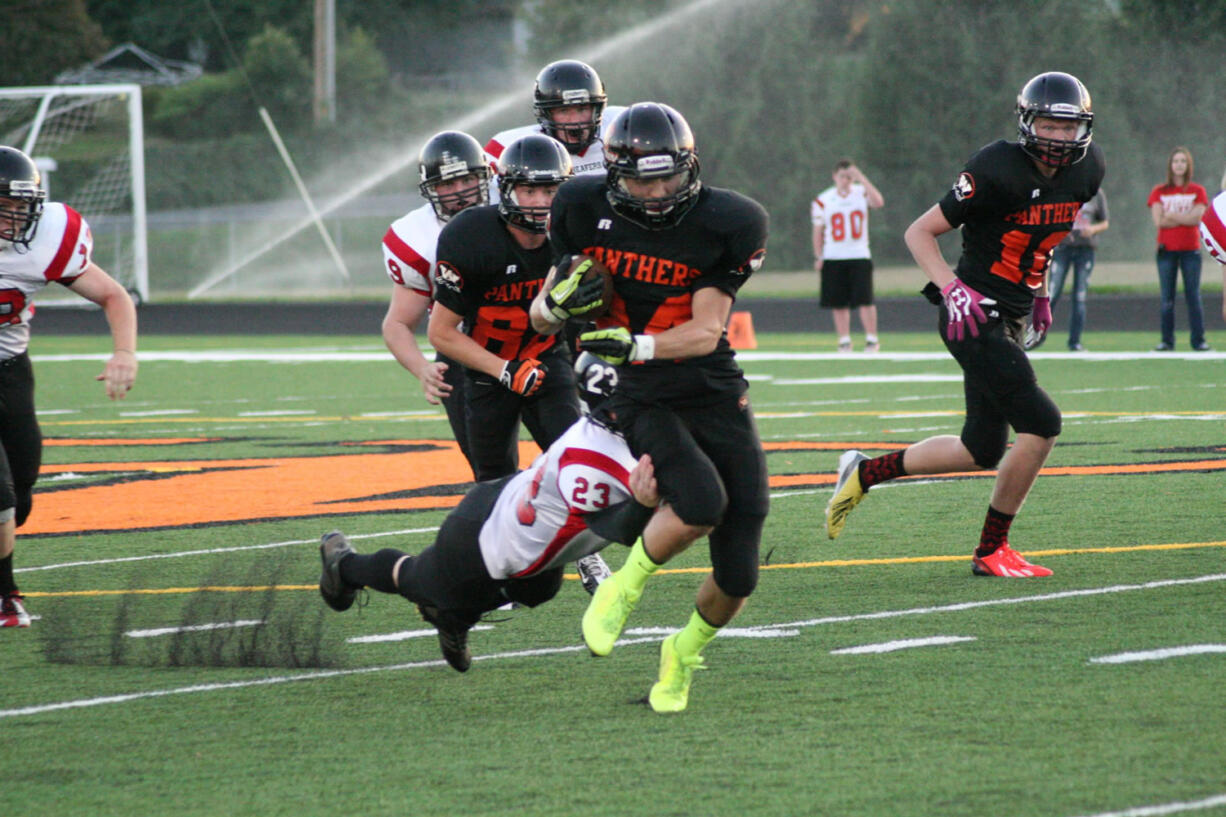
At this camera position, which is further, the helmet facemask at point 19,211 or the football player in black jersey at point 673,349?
the helmet facemask at point 19,211

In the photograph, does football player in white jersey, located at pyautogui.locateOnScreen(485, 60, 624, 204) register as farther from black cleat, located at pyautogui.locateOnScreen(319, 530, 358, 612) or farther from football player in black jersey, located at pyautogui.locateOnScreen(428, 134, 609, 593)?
black cleat, located at pyautogui.locateOnScreen(319, 530, 358, 612)

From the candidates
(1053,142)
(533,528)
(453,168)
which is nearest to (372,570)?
(533,528)

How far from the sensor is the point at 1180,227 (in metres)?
16.4

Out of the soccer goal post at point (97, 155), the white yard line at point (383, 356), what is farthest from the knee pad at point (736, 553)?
the soccer goal post at point (97, 155)

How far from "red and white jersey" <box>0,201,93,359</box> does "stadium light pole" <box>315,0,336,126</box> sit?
31625 millimetres

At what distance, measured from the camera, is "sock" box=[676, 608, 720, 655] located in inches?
179

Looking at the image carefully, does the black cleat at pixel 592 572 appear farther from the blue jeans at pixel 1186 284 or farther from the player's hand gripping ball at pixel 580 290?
the blue jeans at pixel 1186 284

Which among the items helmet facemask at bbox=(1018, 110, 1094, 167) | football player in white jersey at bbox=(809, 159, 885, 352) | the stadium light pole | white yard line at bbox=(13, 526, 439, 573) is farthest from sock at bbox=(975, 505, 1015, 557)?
the stadium light pole

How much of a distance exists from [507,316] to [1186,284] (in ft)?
39.6

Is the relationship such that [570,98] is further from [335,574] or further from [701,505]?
[701,505]

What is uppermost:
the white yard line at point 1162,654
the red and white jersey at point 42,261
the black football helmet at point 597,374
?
the red and white jersey at point 42,261

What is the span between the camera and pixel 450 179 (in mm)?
6180

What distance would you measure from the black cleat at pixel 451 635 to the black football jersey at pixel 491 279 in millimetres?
1190

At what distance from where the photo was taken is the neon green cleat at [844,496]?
22.5 feet
